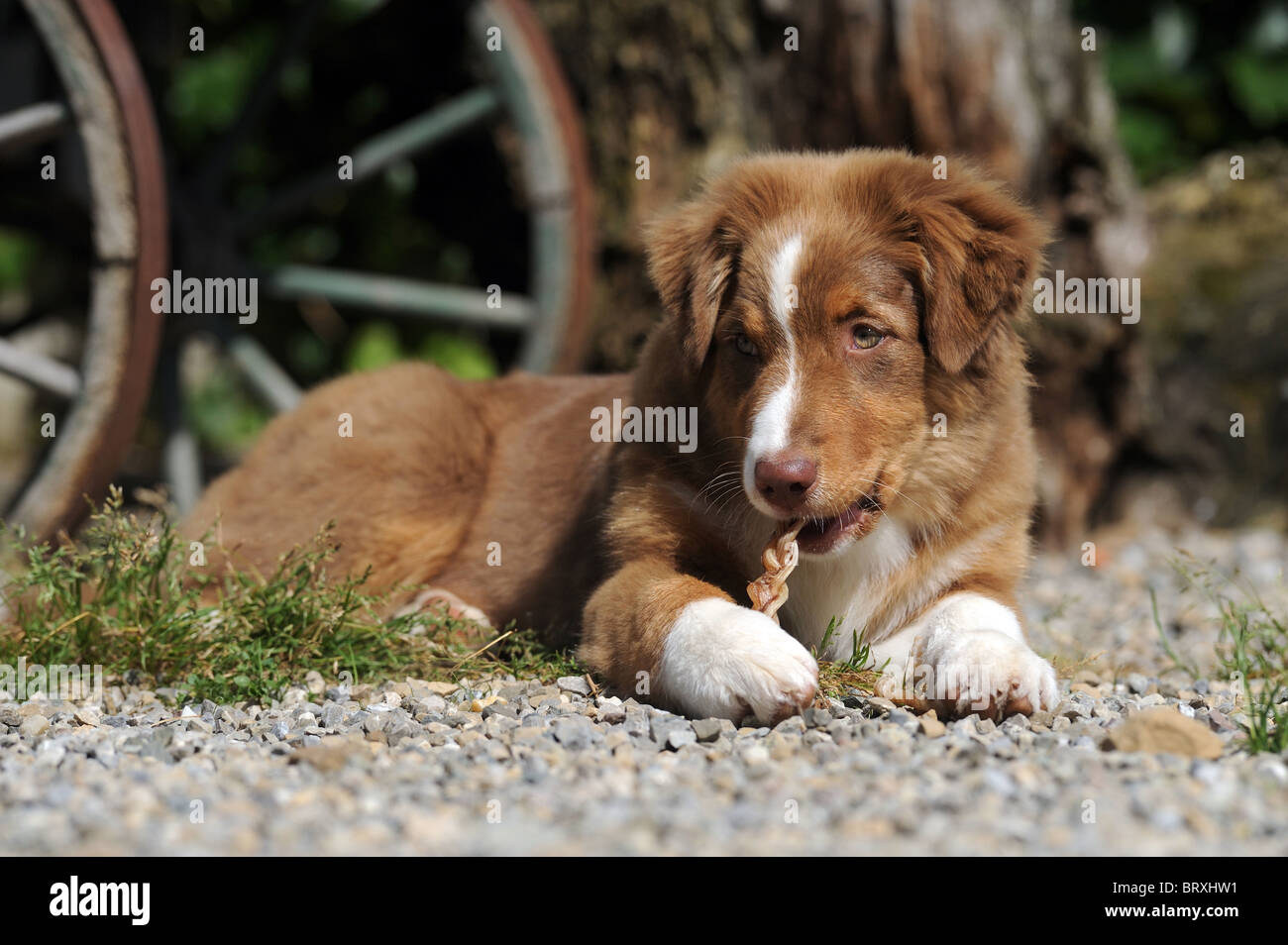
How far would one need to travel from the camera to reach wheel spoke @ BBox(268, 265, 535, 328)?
6.36 meters

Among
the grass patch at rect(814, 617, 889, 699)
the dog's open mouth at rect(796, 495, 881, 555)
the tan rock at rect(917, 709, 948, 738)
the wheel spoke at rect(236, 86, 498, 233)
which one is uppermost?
the wheel spoke at rect(236, 86, 498, 233)

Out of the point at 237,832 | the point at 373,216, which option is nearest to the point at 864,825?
the point at 237,832

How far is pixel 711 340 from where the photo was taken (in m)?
4.01

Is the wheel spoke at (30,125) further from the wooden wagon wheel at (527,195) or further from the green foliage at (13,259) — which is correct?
the green foliage at (13,259)

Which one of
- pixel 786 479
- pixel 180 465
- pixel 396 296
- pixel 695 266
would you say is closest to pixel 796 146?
pixel 396 296

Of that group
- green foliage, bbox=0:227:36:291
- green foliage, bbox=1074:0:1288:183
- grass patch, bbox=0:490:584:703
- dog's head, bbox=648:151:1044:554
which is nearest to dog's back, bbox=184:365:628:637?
grass patch, bbox=0:490:584:703

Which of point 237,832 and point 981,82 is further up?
point 981,82

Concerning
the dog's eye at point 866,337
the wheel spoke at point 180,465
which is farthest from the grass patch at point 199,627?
the wheel spoke at point 180,465

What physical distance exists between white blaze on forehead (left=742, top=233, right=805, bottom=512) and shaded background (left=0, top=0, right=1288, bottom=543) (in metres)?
2.86

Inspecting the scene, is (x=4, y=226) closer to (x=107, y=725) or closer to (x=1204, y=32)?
(x=107, y=725)

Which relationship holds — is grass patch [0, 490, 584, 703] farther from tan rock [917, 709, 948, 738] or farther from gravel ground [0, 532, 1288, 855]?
tan rock [917, 709, 948, 738]

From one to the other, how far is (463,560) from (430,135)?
88.4 inches

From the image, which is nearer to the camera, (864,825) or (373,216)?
(864,825)

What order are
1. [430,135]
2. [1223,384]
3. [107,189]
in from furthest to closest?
[1223,384]
[430,135]
[107,189]
